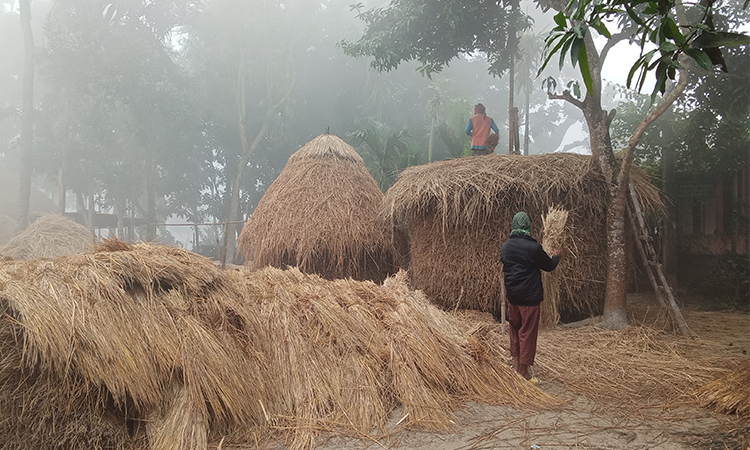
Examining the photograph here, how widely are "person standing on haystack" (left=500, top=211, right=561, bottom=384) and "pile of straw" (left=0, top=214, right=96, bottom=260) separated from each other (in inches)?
333

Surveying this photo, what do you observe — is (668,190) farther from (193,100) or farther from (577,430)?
(193,100)

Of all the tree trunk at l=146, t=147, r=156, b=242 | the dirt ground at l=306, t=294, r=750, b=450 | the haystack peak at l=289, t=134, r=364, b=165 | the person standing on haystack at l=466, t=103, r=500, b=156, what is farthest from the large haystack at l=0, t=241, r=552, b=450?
the tree trunk at l=146, t=147, r=156, b=242

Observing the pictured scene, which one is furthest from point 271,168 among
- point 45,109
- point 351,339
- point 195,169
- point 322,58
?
point 351,339

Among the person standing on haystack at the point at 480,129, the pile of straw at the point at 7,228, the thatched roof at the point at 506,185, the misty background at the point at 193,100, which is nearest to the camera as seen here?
the thatched roof at the point at 506,185

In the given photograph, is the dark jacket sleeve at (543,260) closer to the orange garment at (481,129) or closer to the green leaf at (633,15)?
the green leaf at (633,15)

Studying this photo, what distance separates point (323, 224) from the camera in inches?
319

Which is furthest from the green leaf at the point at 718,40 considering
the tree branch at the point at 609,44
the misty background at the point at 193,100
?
the misty background at the point at 193,100

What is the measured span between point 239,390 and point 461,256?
12.3 ft

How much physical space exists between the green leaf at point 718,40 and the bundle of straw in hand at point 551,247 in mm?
2837

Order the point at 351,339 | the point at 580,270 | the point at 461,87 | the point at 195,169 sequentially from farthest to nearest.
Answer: the point at 461,87, the point at 195,169, the point at 580,270, the point at 351,339

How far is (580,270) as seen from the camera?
Answer: 6062 mm

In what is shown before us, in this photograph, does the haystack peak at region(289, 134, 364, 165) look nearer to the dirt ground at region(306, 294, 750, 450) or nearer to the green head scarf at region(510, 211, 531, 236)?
the green head scarf at region(510, 211, 531, 236)

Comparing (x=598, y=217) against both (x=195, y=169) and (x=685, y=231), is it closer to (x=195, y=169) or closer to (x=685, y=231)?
(x=685, y=231)

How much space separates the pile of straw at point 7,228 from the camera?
51.0 feet
